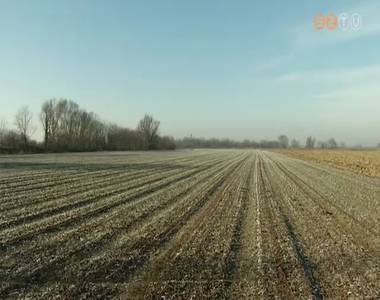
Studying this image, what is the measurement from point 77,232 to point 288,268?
16.2 feet

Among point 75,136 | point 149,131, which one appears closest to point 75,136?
point 75,136

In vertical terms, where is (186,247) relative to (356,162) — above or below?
below

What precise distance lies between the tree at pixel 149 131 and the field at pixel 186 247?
123 meters

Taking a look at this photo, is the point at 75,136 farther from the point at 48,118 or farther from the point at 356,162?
the point at 356,162

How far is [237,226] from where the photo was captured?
361 inches

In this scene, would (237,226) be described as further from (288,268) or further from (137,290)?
(137,290)

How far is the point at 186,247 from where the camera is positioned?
7262 millimetres

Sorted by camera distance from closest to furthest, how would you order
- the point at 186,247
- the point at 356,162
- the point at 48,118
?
1. the point at 186,247
2. the point at 356,162
3. the point at 48,118

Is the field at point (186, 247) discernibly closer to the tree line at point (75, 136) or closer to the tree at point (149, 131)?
the tree line at point (75, 136)

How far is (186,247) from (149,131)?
137 meters

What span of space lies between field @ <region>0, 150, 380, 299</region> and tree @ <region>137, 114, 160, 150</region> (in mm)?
123256

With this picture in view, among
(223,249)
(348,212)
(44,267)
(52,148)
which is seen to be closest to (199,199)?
(348,212)

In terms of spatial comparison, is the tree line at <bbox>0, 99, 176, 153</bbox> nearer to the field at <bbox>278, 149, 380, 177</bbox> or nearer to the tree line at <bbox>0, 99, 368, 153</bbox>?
the tree line at <bbox>0, 99, 368, 153</bbox>

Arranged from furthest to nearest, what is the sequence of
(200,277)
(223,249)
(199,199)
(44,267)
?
(199,199), (223,249), (44,267), (200,277)
